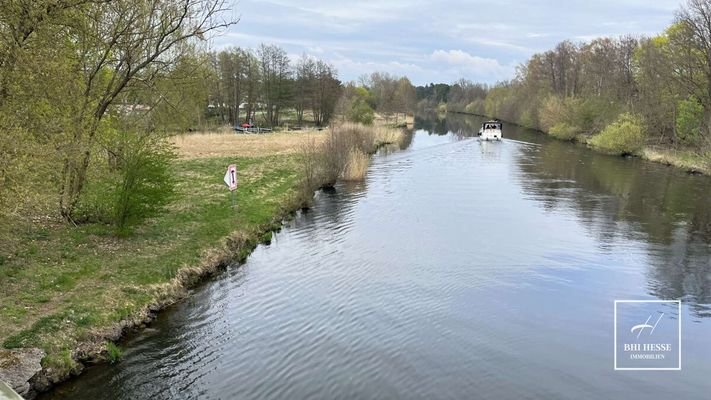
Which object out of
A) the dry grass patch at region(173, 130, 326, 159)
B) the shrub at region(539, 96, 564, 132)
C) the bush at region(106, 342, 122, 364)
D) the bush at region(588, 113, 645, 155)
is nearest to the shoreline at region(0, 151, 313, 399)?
the bush at region(106, 342, 122, 364)

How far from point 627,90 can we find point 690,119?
54.3ft

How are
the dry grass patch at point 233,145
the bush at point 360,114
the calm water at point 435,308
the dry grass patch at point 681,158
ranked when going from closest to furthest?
the calm water at point 435,308 → the dry grass patch at point 681,158 → the dry grass patch at point 233,145 → the bush at point 360,114

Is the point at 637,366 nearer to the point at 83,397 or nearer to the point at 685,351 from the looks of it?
the point at 685,351

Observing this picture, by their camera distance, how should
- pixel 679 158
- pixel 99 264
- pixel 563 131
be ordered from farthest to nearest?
pixel 563 131, pixel 679 158, pixel 99 264

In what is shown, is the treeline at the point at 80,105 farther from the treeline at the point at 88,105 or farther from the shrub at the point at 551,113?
the shrub at the point at 551,113

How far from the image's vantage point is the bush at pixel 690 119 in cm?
4723

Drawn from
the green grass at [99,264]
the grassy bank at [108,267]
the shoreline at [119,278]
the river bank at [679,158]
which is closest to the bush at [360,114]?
the river bank at [679,158]

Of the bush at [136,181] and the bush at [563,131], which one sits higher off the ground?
the bush at [563,131]

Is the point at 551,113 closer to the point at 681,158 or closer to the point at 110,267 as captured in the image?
the point at 681,158

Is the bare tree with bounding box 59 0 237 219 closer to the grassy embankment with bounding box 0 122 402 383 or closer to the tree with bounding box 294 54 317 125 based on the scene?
the grassy embankment with bounding box 0 122 402 383

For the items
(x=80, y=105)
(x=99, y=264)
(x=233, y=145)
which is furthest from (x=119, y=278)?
(x=233, y=145)

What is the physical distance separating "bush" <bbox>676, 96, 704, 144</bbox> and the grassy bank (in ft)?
126

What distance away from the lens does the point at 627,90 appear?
62.9 metres

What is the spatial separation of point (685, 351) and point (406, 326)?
20.5ft
